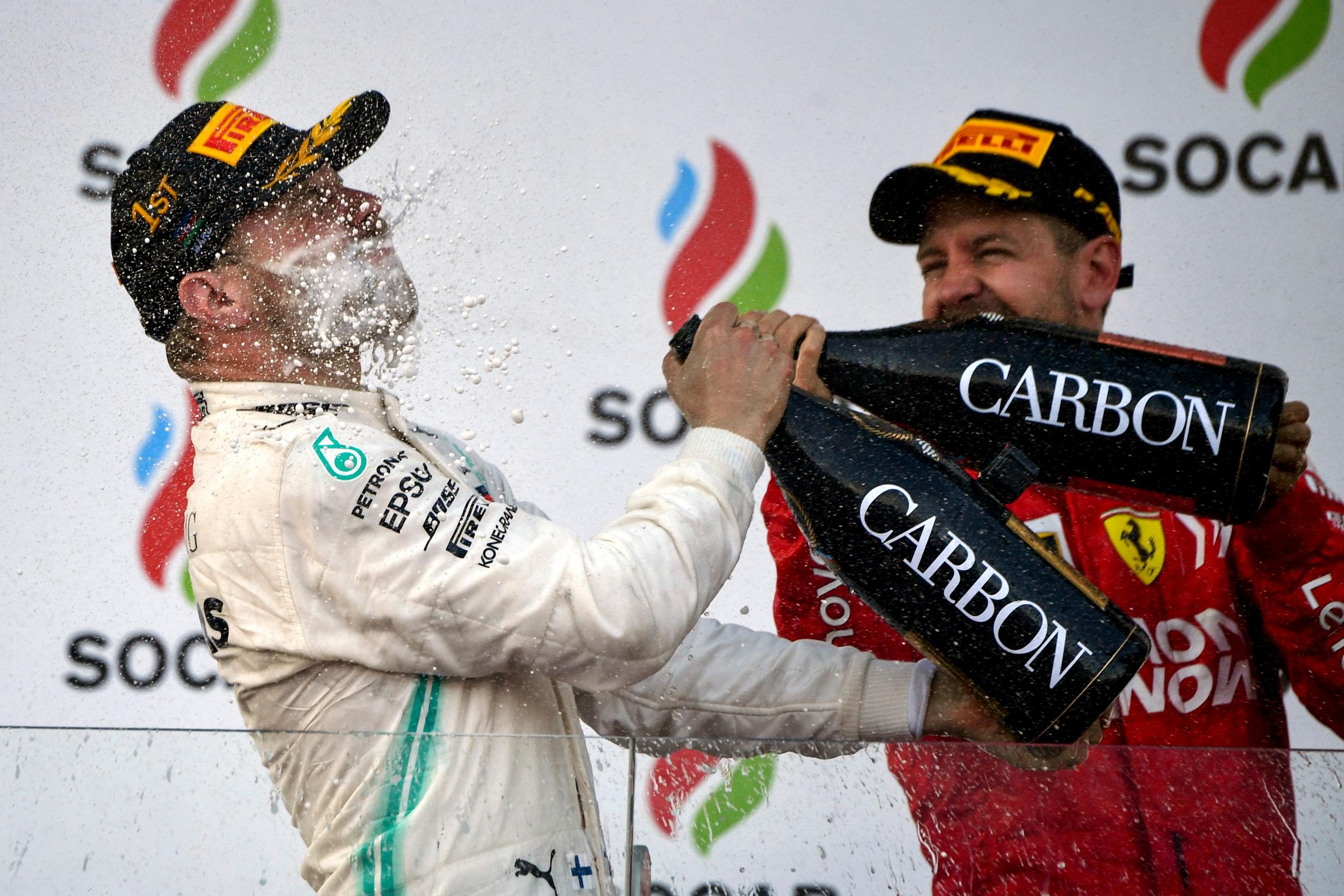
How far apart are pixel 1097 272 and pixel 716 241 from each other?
0.61m

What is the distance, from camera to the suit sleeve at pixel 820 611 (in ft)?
4.73

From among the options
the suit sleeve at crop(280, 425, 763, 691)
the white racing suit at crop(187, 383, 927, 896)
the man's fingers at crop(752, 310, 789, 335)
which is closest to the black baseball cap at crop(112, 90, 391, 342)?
the white racing suit at crop(187, 383, 927, 896)

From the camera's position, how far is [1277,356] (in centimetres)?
185

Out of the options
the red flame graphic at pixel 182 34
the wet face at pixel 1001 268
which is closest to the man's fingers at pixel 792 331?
the wet face at pixel 1001 268

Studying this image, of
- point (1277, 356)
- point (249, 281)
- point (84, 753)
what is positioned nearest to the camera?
point (84, 753)

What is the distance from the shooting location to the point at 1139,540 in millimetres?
1412

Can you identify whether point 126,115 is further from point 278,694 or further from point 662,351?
point 278,694

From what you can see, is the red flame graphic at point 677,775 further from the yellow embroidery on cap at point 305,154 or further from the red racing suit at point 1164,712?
the yellow embroidery on cap at point 305,154

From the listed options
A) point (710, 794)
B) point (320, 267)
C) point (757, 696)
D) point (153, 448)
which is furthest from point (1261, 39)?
point (153, 448)

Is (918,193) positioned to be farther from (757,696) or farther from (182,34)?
(182,34)

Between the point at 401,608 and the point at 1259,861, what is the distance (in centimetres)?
64

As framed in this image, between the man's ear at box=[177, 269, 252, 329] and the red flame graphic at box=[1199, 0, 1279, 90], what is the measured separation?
140 centimetres

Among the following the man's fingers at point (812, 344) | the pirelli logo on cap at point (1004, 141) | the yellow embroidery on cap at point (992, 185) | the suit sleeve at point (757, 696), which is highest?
the pirelli logo on cap at point (1004, 141)

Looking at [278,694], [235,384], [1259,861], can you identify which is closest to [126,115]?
[235,384]
